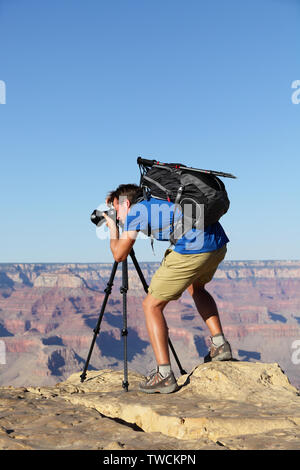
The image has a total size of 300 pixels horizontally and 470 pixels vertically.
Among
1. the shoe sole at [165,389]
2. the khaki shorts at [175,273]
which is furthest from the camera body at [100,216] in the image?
the shoe sole at [165,389]

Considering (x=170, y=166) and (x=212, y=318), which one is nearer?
(x=170, y=166)

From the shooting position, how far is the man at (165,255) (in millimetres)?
4539

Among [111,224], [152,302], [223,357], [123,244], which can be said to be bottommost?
[223,357]

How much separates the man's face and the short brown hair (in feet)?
0.15

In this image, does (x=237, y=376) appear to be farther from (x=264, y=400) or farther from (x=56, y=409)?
(x=56, y=409)

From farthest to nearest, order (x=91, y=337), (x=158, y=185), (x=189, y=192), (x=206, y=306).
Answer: (x=91, y=337)
(x=206, y=306)
(x=158, y=185)
(x=189, y=192)

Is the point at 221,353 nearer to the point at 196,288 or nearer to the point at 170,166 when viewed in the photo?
the point at 196,288

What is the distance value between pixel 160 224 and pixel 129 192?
580 millimetres

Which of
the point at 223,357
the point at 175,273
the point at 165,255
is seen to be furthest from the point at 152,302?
the point at 223,357

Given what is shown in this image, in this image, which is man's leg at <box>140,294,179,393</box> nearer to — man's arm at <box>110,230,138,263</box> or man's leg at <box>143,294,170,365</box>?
man's leg at <box>143,294,170,365</box>

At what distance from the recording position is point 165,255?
4766mm

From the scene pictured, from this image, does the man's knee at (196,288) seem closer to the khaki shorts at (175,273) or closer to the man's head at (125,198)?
the khaki shorts at (175,273)

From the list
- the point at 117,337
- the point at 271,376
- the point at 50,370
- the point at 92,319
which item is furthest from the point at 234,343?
the point at 271,376

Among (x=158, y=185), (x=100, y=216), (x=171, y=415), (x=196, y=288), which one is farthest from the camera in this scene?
(x=196, y=288)
